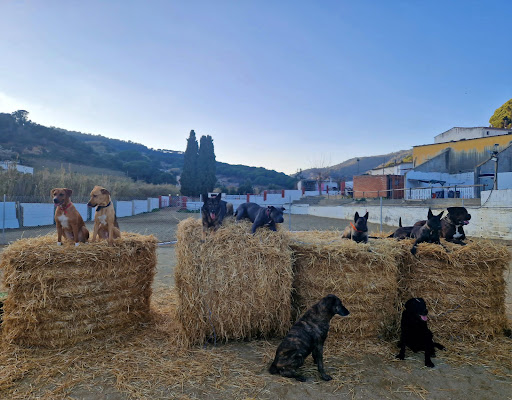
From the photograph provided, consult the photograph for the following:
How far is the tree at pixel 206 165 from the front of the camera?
159 feet

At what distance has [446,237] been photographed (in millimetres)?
4898

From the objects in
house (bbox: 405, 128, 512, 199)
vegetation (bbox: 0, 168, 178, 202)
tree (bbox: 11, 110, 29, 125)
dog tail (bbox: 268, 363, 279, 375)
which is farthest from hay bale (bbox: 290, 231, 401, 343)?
tree (bbox: 11, 110, 29, 125)

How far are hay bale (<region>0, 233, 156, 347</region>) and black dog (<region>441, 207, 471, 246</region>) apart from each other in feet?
16.3

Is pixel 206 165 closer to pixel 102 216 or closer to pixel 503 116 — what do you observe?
pixel 102 216

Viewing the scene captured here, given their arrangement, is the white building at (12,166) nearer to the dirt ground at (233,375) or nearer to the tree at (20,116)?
the dirt ground at (233,375)

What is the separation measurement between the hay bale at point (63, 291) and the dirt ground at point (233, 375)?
0.23 meters

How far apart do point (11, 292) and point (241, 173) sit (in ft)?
309

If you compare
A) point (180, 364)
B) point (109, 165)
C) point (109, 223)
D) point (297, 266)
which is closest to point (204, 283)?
point (180, 364)

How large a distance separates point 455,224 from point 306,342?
3214 mm

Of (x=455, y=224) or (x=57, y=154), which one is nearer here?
(x=455, y=224)

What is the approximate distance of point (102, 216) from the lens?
14.4 feet

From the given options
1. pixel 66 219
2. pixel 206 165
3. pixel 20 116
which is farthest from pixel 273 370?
pixel 20 116

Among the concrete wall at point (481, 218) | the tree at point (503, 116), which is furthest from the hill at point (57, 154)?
the concrete wall at point (481, 218)

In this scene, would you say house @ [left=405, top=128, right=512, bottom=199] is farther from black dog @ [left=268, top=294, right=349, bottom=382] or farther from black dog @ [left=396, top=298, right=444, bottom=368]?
black dog @ [left=268, top=294, right=349, bottom=382]
